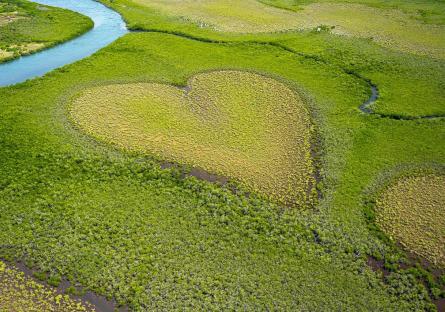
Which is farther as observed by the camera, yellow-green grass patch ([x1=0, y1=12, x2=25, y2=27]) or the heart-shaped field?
yellow-green grass patch ([x1=0, y1=12, x2=25, y2=27])

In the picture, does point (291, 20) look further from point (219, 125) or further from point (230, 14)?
point (219, 125)

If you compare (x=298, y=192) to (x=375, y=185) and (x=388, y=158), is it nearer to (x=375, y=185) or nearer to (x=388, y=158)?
(x=375, y=185)

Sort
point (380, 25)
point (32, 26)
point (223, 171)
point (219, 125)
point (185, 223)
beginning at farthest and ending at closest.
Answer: point (380, 25), point (32, 26), point (219, 125), point (223, 171), point (185, 223)

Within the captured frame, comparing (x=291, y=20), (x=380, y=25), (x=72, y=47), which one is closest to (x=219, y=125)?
(x=72, y=47)

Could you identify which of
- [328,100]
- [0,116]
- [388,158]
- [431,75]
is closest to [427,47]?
[431,75]

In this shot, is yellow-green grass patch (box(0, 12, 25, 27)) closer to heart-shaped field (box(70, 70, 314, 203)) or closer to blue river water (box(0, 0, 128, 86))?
blue river water (box(0, 0, 128, 86))

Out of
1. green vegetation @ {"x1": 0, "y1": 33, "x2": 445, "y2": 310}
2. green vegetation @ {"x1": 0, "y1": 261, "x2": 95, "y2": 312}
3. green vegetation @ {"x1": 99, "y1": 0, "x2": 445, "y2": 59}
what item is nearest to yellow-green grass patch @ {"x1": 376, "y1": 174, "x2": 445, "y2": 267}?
green vegetation @ {"x1": 0, "y1": 33, "x2": 445, "y2": 310}
